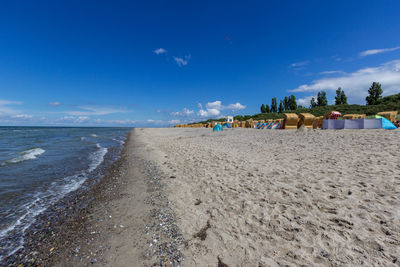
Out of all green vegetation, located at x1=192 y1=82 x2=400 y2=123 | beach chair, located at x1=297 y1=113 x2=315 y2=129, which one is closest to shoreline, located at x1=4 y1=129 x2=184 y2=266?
beach chair, located at x1=297 y1=113 x2=315 y2=129

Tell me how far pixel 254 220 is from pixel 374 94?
291ft

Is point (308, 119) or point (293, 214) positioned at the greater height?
point (308, 119)

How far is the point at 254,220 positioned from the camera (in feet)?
11.9

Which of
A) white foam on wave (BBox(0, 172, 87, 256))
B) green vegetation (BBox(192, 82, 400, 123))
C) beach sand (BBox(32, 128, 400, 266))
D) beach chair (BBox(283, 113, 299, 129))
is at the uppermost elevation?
green vegetation (BBox(192, 82, 400, 123))

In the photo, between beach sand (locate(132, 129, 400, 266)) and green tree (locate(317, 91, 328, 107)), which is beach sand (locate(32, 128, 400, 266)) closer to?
beach sand (locate(132, 129, 400, 266))

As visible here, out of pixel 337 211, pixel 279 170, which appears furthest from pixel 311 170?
pixel 337 211

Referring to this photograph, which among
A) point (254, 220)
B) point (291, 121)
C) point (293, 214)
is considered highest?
point (291, 121)

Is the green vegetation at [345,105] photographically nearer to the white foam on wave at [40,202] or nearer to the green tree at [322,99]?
the green tree at [322,99]

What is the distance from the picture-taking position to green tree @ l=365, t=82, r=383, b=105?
58.8 m

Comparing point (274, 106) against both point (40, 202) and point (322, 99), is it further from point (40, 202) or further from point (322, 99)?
point (40, 202)

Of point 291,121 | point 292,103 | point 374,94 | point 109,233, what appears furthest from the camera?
point 292,103

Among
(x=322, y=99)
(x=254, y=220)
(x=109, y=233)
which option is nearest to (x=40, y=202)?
(x=109, y=233)

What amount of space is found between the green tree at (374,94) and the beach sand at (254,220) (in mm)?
80913

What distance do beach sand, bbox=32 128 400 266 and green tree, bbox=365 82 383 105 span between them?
8091cm
